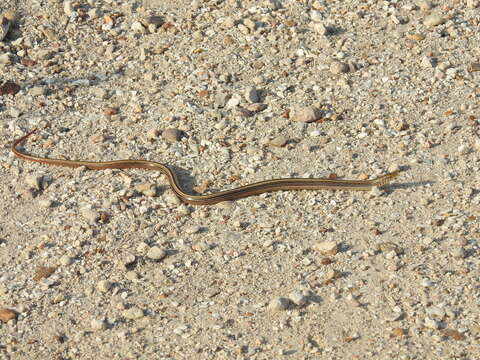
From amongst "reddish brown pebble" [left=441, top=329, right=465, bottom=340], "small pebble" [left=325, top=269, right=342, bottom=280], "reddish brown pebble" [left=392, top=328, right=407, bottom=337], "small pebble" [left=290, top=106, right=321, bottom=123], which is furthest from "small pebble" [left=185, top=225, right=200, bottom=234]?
"reddish brown pebble" [left=441, top=329, right=465, bottom=340]

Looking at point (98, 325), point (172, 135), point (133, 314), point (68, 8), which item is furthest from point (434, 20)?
point (98, 325)

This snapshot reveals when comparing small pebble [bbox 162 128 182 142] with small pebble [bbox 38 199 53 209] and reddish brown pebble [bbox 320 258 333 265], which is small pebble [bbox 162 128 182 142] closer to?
small pebble [bbox 38 199 53 209]

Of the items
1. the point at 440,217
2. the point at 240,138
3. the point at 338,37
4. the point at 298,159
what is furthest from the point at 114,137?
the point at 440,217

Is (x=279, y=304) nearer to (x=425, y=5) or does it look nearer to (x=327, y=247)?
(x=327, y=247)

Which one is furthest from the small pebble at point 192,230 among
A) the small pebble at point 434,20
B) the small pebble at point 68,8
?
the small pebble at point 68,8

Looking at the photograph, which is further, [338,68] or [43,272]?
[338,68]

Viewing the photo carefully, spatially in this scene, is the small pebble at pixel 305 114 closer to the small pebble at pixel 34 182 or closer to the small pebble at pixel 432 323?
the small pebble at pixel 34 182
